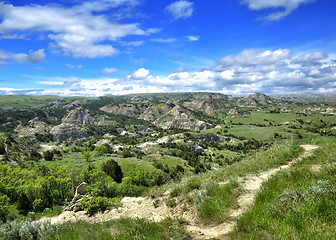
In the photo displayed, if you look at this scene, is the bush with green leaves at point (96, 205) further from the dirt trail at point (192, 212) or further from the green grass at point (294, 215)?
the green grass at point (294, 215)

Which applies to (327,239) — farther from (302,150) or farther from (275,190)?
(302,150)

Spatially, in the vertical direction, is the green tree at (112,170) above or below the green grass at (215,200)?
below

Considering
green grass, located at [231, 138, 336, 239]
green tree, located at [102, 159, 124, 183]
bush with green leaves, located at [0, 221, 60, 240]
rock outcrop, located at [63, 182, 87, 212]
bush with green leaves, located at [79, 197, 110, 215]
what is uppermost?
green grass, located at [231, 138, 336, 239]

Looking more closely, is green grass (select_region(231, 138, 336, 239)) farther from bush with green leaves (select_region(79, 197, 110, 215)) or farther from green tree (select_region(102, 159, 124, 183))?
green tree (select_region(102, 159, 124, 183))

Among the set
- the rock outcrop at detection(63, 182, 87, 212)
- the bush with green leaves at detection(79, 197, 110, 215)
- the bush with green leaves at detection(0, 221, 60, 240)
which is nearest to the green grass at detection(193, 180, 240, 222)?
the bush with green leaves at detection(0, 221, 60, 240)

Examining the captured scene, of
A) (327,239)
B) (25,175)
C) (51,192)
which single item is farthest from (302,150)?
(25,175)

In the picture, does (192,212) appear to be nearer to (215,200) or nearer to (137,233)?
(215,200)

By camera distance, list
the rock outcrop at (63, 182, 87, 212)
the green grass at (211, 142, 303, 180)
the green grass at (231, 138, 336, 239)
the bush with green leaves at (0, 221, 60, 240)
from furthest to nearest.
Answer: the rock outcrop at (63, 182, 87, 212)
the green grass at (211, 142, 303, 180)
the bush with green leaves at (0, 221, 60, 240)
the green grass at (231, 138, 336, 239)

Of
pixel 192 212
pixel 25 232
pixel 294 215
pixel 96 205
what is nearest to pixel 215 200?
pixel 192 212

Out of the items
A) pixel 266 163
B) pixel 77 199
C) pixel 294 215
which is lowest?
pixel 77 199

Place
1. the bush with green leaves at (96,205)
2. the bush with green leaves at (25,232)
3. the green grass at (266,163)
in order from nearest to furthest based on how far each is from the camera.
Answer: the bush with green leaves at (25,232) → the green grass at (266,163) → the bush with green leaves at (96,205)

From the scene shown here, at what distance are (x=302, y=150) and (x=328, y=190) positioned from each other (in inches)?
322

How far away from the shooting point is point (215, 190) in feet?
27.9

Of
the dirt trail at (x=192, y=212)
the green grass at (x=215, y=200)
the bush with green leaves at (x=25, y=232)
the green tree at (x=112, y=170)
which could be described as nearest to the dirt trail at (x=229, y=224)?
the dirt trail at (x=192, y=212)
